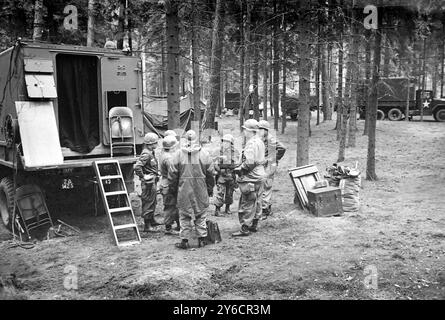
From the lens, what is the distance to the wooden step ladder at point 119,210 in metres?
7.43

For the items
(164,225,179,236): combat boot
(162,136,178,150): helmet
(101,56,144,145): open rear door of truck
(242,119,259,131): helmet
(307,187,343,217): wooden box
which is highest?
(101,56,144,145): open rear door of truck

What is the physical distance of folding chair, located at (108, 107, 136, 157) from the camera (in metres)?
8.80

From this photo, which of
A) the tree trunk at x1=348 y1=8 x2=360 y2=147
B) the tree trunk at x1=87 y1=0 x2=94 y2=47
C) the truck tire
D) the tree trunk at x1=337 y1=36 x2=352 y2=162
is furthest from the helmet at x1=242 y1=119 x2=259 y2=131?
the truck tire

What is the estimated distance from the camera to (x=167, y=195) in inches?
307

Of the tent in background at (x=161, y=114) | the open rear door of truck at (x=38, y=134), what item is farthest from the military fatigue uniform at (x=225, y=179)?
the tent in background at (x=161, y=114)

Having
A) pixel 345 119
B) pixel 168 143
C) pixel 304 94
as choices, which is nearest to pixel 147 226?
pixel 168 143

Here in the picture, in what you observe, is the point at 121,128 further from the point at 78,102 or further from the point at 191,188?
the point at 191,188

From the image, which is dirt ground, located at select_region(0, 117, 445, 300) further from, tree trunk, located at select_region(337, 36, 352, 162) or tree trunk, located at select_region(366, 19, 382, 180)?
tree trunk, located at select_region(337, 36, 352, 162)

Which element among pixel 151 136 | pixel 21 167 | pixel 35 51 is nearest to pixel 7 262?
pixel 21 167

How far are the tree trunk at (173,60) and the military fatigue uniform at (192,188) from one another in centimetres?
318

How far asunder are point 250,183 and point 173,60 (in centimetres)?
391

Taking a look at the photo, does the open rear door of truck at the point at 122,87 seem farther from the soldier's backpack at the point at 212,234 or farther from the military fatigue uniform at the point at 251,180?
the soldier's backpack at the point at 212,234
